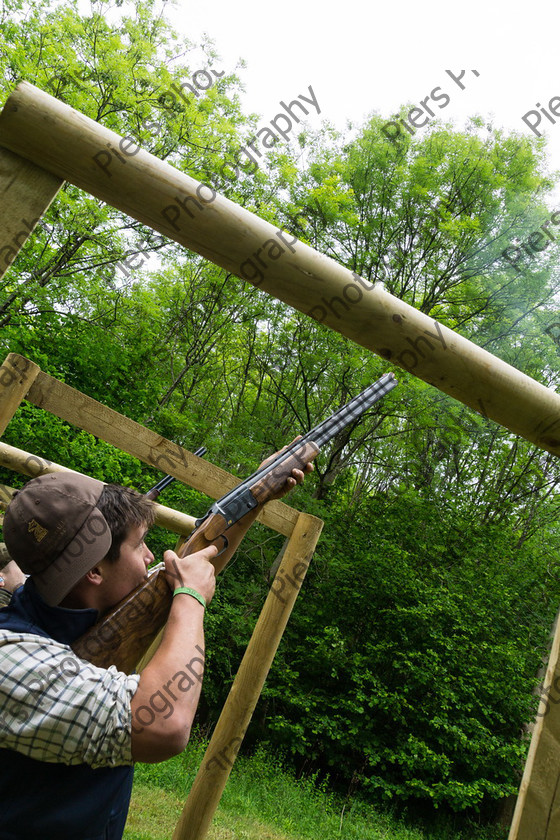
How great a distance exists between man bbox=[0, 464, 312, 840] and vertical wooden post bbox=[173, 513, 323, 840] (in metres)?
2.68

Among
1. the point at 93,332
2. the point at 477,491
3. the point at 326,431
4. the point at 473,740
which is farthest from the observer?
the point at 477,491

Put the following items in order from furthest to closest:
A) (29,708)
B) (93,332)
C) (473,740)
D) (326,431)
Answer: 1. (93,332)
2. (473,740)
3. (326,431)
4. (29,708)

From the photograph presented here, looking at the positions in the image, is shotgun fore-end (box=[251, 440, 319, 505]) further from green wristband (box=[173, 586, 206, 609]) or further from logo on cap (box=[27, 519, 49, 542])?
logo on cap (box=[27, 519, 49, 542])

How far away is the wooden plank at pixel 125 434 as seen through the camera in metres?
3.81

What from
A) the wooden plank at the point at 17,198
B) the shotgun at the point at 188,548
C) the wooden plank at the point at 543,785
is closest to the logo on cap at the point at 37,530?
the shotgun at the point at 188,548

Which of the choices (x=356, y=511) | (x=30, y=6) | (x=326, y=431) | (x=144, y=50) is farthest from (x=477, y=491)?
(x=30, y=6)

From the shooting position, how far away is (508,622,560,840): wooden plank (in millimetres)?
1226

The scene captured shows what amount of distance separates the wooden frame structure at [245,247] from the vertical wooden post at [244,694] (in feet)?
10.2

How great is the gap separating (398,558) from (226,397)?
7.10 m

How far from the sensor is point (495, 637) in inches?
519

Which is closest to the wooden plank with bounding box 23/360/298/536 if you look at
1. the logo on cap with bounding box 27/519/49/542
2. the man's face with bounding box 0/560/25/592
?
the man's face with bounding box 0/560/25/592

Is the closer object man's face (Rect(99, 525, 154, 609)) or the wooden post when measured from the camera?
the wooden post

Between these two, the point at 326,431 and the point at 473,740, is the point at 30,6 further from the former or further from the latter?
the point at 473,740

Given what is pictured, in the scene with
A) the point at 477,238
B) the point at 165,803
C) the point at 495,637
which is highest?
the point at 477,238
